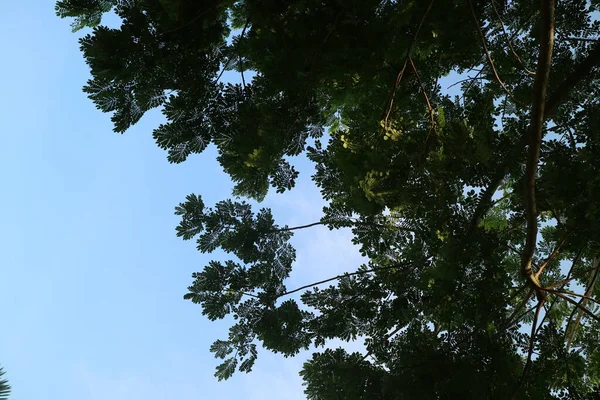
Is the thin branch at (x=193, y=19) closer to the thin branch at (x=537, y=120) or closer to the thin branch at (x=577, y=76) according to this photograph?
the thin branch at (x=537, y=120)

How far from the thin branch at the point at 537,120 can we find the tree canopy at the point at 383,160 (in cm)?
2

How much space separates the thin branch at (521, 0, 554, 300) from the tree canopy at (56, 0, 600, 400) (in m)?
0.02

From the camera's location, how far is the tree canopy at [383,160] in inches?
114

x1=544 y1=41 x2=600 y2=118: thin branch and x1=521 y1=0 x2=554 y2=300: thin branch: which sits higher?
x1=544 y1=41 x2=600 y2=118: thin branch

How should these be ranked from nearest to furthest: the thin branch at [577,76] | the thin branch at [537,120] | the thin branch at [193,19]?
1. the thin branch at [537,120]
2. the thin branch at [577,76]
3. the thin branch at [193,19]

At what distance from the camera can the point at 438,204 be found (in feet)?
9.73

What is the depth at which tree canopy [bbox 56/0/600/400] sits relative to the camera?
114 inches

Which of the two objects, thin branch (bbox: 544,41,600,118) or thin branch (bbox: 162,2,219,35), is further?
thin branch (bbox: 162,2,219,35)

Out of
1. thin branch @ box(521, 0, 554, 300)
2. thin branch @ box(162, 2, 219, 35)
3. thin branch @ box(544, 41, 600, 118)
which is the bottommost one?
thin branch @ box(521, 0, 554, 300)

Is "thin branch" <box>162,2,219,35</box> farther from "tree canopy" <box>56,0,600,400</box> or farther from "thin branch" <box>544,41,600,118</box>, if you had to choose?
"thin branch" <box>544,41,600,118</box>

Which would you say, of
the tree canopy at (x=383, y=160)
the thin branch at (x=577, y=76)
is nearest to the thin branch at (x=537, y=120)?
the tree canopy at (x=383, y=160)

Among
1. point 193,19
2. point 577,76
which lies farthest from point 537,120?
point 193,19

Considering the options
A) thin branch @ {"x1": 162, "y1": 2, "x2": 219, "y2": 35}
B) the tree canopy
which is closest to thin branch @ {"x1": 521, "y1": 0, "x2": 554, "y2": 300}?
the tree canopy

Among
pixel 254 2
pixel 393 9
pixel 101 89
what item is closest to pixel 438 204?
pixel 393 9
